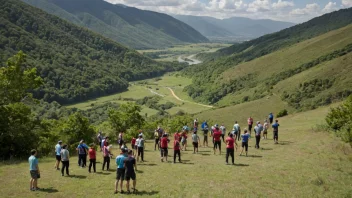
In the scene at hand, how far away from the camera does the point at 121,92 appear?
601 ft

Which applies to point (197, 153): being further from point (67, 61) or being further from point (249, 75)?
point (67, 61)

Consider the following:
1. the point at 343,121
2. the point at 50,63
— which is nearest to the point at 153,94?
the point at 50,63

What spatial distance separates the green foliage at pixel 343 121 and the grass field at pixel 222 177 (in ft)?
4.30

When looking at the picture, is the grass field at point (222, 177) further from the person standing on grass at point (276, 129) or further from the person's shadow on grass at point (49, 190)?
the person standing on grass at point (276, 129)

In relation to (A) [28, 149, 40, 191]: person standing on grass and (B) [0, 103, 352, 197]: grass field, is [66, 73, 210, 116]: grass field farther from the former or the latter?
(A) [28, 149, 40, 191]: person standing on grass

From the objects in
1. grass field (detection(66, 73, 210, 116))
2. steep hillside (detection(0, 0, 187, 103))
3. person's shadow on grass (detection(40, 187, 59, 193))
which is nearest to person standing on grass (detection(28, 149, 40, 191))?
person's shadow on grass (detection(40, 187, 59, 193))

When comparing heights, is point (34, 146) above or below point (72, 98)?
below

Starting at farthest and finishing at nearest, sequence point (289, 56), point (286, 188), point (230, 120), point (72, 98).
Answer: point (72, 98) → point (289, 56) → point (230, 120) → point (286, 188)

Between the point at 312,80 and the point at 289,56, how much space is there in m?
54.0

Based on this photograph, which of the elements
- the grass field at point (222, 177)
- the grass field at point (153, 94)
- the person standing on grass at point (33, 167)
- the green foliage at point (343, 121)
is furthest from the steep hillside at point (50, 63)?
the green foliage at point (343, 121)

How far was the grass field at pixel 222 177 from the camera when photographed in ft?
56.4

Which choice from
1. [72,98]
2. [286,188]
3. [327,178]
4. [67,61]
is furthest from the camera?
[67,61]

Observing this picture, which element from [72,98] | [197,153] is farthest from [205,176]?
[72,98]

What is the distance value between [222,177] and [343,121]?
59.8ft
